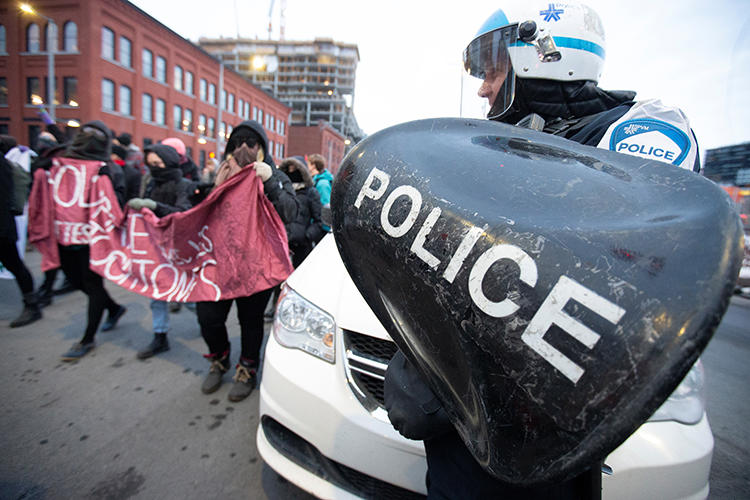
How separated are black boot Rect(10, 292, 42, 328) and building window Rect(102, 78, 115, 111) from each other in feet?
88.4

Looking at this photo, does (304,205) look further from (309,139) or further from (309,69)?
(309,69)

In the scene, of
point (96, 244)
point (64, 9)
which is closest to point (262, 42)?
point (64, 9)

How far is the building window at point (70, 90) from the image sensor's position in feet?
77.0

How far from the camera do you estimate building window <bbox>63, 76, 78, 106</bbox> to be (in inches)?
925

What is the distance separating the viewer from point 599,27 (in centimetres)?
136

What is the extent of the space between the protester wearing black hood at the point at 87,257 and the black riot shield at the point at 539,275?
12.0ft

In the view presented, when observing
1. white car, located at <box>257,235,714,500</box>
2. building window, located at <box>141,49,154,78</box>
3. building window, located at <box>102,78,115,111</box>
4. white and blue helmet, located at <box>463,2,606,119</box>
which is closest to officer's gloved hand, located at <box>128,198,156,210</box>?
white car, located at <box>257,235,714,500</box>

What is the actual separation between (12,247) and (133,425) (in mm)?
3095

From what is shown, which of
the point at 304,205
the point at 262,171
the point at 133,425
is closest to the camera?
the point at 133,425

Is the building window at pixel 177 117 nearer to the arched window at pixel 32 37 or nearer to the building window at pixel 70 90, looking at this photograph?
the building window at pixel 70 90

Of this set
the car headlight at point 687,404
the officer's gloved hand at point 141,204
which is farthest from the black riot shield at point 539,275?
the officer's gloved hand at point 141,204

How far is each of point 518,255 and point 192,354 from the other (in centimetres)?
360

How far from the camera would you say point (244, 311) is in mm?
2768

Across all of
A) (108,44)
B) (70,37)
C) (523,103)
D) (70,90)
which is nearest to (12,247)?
(523,103)
